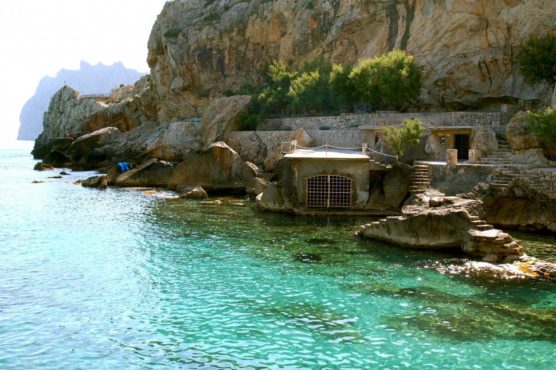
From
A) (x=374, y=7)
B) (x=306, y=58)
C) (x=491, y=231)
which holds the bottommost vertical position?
(x=491, y=231)

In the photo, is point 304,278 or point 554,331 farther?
point 304,278

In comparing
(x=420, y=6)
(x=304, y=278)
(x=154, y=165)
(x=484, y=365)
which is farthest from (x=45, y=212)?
(x=420, y=6)

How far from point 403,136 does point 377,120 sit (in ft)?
25.8

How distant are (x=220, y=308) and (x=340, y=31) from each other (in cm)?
5776

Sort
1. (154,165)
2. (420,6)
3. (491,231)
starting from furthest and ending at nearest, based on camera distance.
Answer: (420,6) → (154,165) → (491,231)

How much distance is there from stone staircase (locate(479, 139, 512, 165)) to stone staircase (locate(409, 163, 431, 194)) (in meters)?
3.74

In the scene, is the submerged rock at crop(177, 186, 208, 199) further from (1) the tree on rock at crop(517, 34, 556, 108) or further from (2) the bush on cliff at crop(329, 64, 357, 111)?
(1) the tree on rock at crop(517, 34, 556, 108)

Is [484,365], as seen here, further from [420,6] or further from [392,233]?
[420,6]

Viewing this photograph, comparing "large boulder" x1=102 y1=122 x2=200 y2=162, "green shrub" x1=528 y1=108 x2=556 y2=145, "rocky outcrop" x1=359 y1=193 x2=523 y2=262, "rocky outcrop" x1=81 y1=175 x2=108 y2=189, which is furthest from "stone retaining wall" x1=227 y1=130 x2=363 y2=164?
"rocky outcrop" x1=359 y1=193 x2=523 y2=262

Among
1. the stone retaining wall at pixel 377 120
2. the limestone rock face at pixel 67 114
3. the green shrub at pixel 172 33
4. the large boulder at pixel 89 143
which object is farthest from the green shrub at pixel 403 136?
the limestone rock face at pixel 67 114

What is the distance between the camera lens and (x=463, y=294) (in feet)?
58.4

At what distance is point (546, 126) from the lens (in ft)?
100

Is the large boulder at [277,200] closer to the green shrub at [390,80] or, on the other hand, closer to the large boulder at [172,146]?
the green shrub at [390,80]

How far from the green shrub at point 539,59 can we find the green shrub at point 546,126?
44.5 ft
